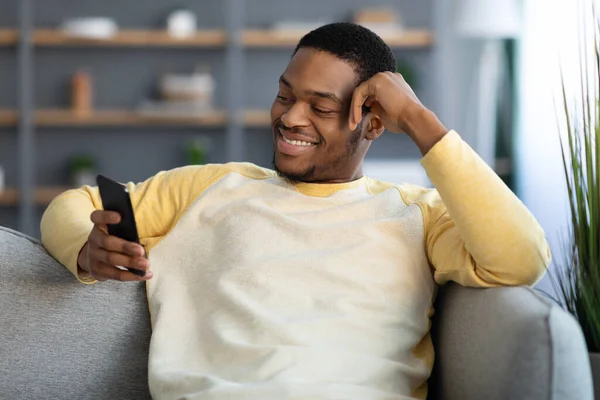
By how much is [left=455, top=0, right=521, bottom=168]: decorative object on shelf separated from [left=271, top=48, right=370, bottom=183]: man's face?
307 cm

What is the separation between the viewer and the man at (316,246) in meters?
1.48

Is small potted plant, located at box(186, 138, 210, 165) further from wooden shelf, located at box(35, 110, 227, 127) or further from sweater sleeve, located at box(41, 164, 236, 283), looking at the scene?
sweater sleeve, located at box(41, 164, 236, 283)

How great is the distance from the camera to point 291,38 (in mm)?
5207

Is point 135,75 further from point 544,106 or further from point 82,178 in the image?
point 544,106

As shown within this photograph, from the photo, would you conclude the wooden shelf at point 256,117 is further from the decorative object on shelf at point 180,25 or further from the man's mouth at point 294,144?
the man's mouth at point 294,144

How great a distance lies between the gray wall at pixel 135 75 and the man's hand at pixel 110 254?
13.0 ft

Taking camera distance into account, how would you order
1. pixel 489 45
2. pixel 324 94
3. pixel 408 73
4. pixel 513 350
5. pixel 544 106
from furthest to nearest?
pixel 408 73, pixel 489 45, pixel 544 106, pixel 324 94, pixel 513 350

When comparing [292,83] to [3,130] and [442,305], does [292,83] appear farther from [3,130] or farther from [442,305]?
[3,130]

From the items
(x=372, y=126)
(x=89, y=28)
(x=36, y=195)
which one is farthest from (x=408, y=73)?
(x=372, y=126)

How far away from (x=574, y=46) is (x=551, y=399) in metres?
2.89

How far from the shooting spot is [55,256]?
1746mm

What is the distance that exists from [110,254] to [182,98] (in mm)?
3849

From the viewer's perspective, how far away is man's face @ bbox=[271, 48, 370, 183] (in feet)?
5.64

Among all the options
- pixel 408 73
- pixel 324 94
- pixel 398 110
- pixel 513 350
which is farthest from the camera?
pixel 408 73
